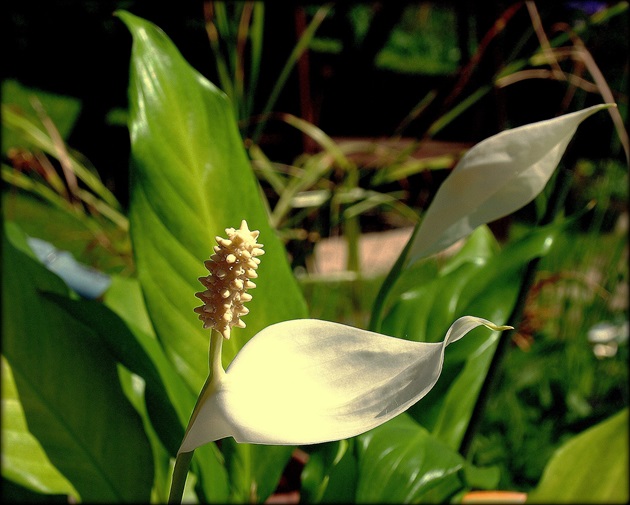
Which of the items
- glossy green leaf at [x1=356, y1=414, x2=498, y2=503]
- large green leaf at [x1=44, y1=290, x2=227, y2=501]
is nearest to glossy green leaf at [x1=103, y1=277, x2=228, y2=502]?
large green leaf at [x1=44, y1=290, x2=227, y2=501]

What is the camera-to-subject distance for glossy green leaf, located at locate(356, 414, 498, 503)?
0.39 metres

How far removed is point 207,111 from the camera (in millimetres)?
441

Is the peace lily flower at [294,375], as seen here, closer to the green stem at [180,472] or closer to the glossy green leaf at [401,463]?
the green stem at [180,472]

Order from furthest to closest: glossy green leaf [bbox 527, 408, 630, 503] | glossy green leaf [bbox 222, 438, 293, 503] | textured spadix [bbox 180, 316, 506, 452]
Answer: glossy green leaf [bbox 222, 438, 293, 503] < glossy green leaf [bbox 527, 408, 630, 503] < textured spadix [bbox 180, 316, 506, 452]

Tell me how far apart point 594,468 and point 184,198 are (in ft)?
0.94

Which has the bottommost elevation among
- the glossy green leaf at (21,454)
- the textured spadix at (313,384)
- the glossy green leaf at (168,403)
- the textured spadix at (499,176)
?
the glossy green leaf at (21,454)

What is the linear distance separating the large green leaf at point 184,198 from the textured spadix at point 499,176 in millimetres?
149

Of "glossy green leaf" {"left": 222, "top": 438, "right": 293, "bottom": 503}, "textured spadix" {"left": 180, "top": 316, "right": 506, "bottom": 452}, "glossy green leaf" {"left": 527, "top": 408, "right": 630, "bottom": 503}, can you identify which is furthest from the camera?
"glossy green leaf" {"left": 222, "top": 438, "right": 293, "bottom": 503}

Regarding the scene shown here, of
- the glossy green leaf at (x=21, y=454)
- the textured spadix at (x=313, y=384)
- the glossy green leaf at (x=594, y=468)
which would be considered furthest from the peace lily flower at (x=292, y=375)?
the glossy green leaf at (x=21, y=454)

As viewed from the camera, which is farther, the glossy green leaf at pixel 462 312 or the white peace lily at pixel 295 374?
the glossy green leaf at pixel 462 312

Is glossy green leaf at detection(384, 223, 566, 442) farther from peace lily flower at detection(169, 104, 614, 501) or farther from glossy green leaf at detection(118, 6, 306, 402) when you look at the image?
peace lily flower at detection(169, 104, 614, 501)

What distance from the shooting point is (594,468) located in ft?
1.19

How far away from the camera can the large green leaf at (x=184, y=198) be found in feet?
1.37

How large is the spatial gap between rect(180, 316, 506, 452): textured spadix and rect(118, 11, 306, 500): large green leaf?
7.7 inches
